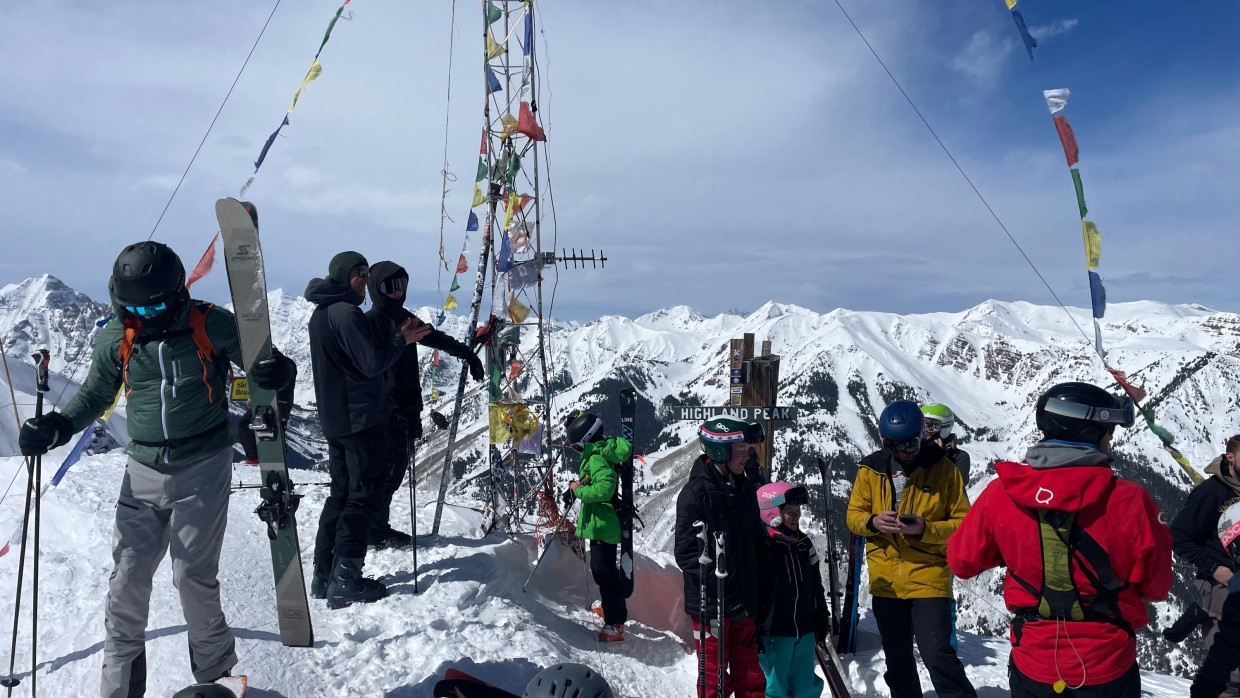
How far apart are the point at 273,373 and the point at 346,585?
2273mm

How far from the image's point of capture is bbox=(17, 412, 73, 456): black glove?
3.72m

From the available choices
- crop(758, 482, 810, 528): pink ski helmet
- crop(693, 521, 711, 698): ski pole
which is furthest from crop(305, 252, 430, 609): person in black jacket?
crop(758, 482, 810, 528): pink ski helmet

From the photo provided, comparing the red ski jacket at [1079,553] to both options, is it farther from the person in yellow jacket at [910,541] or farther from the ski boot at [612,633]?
the ski boot at [612,633]

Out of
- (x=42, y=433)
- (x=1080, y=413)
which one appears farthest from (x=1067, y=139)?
(x=42, y=433)

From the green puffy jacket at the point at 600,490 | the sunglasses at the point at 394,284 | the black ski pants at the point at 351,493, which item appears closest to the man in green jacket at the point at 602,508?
the green puffy jacket at the point at 600,490

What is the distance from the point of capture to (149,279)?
3707 millimetres

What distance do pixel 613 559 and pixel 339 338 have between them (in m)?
3.03

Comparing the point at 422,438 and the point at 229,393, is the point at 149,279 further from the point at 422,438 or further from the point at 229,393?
the point at 422,438

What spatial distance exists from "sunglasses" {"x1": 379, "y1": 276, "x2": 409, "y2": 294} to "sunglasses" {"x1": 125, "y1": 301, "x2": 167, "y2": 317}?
2204 mm

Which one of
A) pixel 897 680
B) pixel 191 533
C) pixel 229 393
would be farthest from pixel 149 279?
pixel 897 680

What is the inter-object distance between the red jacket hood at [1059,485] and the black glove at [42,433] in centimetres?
490

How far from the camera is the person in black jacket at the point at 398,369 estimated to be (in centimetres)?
590

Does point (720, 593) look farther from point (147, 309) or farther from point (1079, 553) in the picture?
point (147, 309)

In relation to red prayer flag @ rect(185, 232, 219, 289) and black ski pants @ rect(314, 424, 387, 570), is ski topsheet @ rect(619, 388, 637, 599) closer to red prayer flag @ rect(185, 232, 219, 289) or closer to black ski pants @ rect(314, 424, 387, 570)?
black ski pants @ rect(314, 424, 387, 570)
